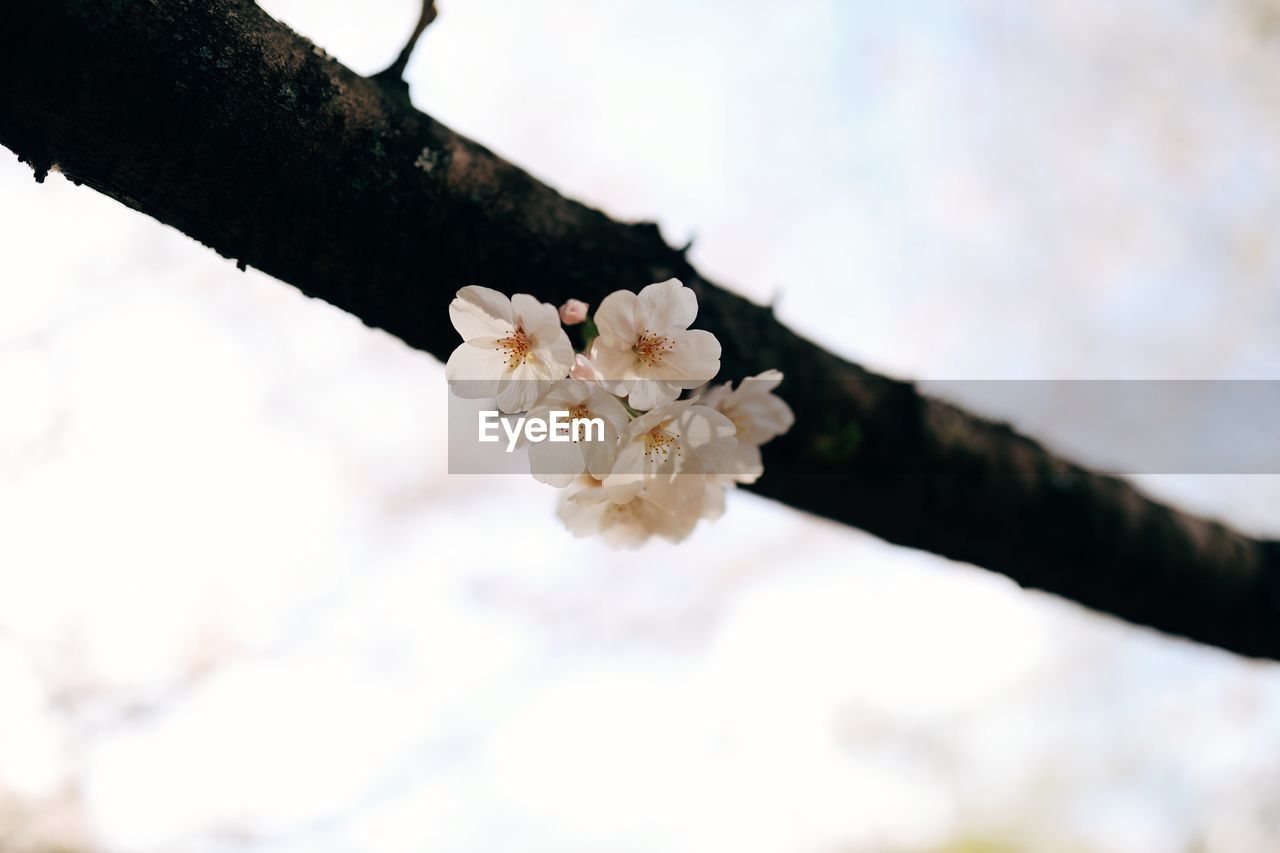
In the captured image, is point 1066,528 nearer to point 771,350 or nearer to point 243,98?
point 771,350

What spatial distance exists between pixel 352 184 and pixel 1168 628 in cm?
283

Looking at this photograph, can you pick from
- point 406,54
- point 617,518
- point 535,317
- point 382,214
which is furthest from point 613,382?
point 406,54

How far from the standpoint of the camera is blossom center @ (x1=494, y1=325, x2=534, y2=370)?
1.33 m

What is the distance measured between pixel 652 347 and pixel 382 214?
0.58 m

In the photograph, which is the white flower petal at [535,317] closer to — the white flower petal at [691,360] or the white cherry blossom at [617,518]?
the white flower petal at [691,360]

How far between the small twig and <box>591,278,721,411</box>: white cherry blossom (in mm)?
667

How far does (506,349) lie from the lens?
52.9 inches

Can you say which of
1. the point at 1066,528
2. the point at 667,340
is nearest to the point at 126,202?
the point at 667,340

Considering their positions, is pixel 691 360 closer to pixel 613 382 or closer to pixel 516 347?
pixel 613 382

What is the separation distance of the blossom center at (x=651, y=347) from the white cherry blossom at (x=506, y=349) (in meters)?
0.11

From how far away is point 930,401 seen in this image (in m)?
2.21

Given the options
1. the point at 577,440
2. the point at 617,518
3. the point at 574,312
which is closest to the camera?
the point at 577,440

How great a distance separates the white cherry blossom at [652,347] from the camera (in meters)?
1.28

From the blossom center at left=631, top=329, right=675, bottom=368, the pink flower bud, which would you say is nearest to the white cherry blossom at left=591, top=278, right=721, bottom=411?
the blossom center at left=631, top=329, right=675, bottom=368
